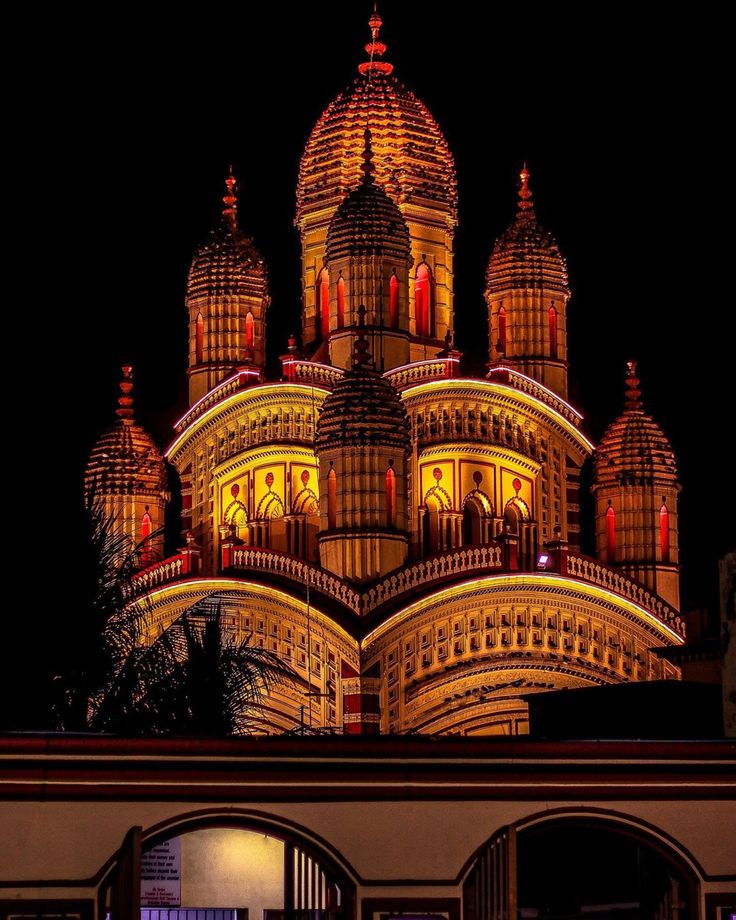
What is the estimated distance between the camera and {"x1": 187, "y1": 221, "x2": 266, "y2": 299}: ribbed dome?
46.1 meters

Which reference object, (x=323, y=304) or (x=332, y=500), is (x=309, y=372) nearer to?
(x=323, y=304)

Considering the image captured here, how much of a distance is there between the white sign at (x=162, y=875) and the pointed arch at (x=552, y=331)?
25506 millimetres

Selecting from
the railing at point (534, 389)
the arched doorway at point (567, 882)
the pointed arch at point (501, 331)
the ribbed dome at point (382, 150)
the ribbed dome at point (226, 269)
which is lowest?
the arched doorway at point (567, 882)

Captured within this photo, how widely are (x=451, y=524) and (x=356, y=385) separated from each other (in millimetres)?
4471

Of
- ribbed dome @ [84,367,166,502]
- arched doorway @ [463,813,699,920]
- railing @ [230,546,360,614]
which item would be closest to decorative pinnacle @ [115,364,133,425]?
ribbed dome @ [84,367,166,502]

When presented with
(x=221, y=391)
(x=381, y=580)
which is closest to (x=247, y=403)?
(x=221, y=391)

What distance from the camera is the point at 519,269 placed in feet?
148

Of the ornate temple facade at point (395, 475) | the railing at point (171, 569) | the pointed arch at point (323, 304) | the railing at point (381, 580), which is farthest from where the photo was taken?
the pointed arch at point (323, 304)

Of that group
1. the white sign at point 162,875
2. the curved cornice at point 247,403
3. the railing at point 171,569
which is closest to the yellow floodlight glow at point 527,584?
the railing at point 171,569

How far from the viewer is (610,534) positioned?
4425 centimetres

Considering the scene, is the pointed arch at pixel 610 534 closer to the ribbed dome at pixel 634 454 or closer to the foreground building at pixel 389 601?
the foreground building at pixel 389 601

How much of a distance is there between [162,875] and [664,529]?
24795 mm

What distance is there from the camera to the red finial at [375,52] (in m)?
46.8

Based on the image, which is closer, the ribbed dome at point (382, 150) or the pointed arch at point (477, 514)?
the pointed arch at point (477, 514)
